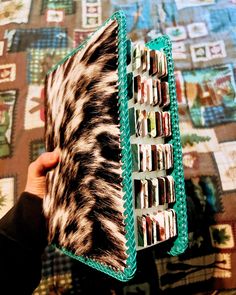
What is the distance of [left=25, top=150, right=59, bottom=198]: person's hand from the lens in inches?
25.0

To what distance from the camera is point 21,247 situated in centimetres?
57

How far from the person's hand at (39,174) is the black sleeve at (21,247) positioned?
0.06 metres

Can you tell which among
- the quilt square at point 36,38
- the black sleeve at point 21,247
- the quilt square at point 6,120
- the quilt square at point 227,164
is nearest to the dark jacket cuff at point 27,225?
the black sleeve at point 21,247

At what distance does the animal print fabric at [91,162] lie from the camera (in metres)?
0.47

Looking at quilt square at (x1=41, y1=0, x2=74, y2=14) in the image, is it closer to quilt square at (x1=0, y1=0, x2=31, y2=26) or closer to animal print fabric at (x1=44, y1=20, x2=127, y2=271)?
quilt square at (x1=0, y1=0, x2=31, y2=26)

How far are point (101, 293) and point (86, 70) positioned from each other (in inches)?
20.4

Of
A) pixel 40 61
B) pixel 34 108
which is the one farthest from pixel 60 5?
pixel 34 108

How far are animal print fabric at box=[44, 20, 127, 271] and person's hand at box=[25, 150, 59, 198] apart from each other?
0.08 feet

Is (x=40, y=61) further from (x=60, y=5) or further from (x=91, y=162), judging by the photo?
(x=91, y=162)

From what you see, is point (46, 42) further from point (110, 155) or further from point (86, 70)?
point (110, 155)

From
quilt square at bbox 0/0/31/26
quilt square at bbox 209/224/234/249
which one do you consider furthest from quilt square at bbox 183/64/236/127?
quilt square at bbox 0/0/31/26

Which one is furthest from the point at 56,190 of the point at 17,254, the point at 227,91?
the point at 227,91

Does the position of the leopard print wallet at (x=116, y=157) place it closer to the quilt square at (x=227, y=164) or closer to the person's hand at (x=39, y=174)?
the person's hand at (x=39, y=174)

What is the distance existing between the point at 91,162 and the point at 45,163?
0.16 m
